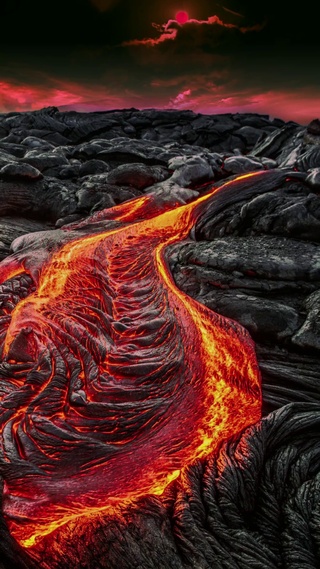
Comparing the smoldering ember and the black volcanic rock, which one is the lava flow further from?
the black volcanic rock

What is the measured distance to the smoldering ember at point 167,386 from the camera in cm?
280

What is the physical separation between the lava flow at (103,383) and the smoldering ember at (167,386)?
2 cm

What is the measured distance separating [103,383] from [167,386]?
0.75 metres

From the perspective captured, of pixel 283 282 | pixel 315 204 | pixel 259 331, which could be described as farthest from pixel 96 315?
pixel 315 204

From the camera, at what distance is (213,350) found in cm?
513

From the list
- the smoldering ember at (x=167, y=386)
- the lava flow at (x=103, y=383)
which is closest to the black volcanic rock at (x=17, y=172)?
the smoldering ember at (x=167, y=386)

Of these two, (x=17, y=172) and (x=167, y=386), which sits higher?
(x=17, y=172)

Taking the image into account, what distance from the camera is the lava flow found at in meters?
3.38

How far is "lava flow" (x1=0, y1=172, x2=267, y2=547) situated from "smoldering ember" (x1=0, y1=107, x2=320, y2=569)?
0.02m

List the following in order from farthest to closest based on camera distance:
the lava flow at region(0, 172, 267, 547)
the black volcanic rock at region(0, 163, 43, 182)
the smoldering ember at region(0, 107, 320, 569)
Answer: the black volcanic rock at region(0, 163, 43, 182)
the lava flow at region(0, 172, 267, 547)
the smoldering ember at region(0, 107, 320, 569)

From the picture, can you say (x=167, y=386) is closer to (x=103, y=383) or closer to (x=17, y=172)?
(x=103, y=383)

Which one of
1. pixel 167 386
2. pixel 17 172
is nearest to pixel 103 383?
pixel 167 386

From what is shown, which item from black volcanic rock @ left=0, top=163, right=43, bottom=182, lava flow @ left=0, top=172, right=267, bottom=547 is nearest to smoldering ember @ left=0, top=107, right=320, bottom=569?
lava flow @ left=0, top=172, right=267, bottom=547

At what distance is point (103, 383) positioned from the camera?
4348mm
